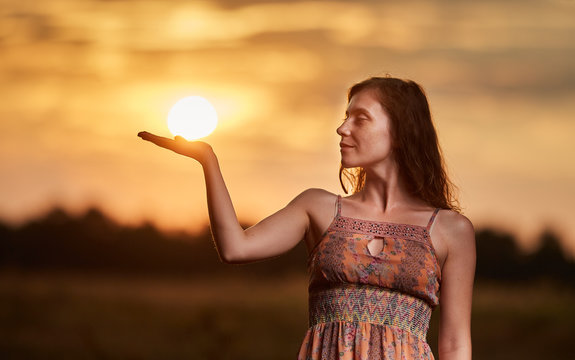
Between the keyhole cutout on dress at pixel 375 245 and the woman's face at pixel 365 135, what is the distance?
0.67 ft

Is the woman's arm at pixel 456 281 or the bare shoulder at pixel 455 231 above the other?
the bare shoulder at pixel 455 231

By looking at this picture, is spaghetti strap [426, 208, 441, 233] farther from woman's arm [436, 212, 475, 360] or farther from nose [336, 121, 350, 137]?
nose [336, 121, 350, 137]

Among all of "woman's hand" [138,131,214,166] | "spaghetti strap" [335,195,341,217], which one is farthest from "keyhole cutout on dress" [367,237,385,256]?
"woman's hand" [138,131,214,166]

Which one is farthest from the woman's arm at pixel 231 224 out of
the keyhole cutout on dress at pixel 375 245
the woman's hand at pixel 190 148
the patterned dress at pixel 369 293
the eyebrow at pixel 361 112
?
the eyebrow at pixel 361 112

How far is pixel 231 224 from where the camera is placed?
8.74 feet

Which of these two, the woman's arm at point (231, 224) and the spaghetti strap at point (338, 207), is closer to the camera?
the woman's arm at point (231, 224)

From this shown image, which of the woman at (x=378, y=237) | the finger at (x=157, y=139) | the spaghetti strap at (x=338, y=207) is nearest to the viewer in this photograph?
the finger at (x=157, y=139)

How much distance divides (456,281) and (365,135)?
0.46m

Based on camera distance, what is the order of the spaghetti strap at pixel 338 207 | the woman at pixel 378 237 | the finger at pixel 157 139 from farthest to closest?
the spaghetti strap at pixel 338 207 → the woman at pixel 378 237 → the finger at pixel 157 139

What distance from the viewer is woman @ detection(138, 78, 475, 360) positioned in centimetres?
269

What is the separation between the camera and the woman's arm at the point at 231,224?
104 inches

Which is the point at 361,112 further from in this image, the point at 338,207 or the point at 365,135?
the point at 338,207

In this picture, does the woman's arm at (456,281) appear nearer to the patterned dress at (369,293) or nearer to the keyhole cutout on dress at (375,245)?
the patterned dress at (369,293)

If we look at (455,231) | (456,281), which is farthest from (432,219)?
(456,281)
